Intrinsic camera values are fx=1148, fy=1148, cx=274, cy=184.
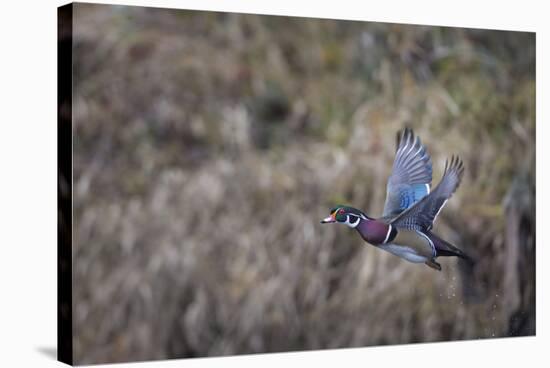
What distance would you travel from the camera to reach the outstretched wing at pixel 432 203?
20.7 ft

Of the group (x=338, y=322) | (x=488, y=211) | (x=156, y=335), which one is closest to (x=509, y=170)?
(x=488, y=211)

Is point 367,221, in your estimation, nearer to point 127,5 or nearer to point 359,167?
point 359,167

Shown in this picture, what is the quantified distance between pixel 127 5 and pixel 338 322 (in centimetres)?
205

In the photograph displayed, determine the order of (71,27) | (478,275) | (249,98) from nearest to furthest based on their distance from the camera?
1. (71,27)
2. (249,98)
3. (478,275)

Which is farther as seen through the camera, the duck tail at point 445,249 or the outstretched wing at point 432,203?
the duck tail at point 445,249

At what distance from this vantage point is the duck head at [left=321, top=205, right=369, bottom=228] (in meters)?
6.29

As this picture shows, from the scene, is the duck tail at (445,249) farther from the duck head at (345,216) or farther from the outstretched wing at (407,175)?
the duck head at (345,216)

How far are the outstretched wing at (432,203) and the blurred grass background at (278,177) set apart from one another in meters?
0.10

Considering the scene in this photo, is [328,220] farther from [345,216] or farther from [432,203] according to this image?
[432,203]

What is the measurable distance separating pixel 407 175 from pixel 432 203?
21 centimetres

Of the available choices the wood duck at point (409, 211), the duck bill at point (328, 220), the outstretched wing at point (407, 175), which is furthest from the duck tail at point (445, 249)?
the duck bill at point (328, 220)

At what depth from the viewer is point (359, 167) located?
252 inches

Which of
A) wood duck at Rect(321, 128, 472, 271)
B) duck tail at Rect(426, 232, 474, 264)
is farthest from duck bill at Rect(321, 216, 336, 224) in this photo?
duck tail at Rect(426, 232, 474, 264)

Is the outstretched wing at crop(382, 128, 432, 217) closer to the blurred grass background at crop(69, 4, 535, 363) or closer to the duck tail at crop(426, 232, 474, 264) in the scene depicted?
the blurred grass background at crop(69, 4, 535, 363)
